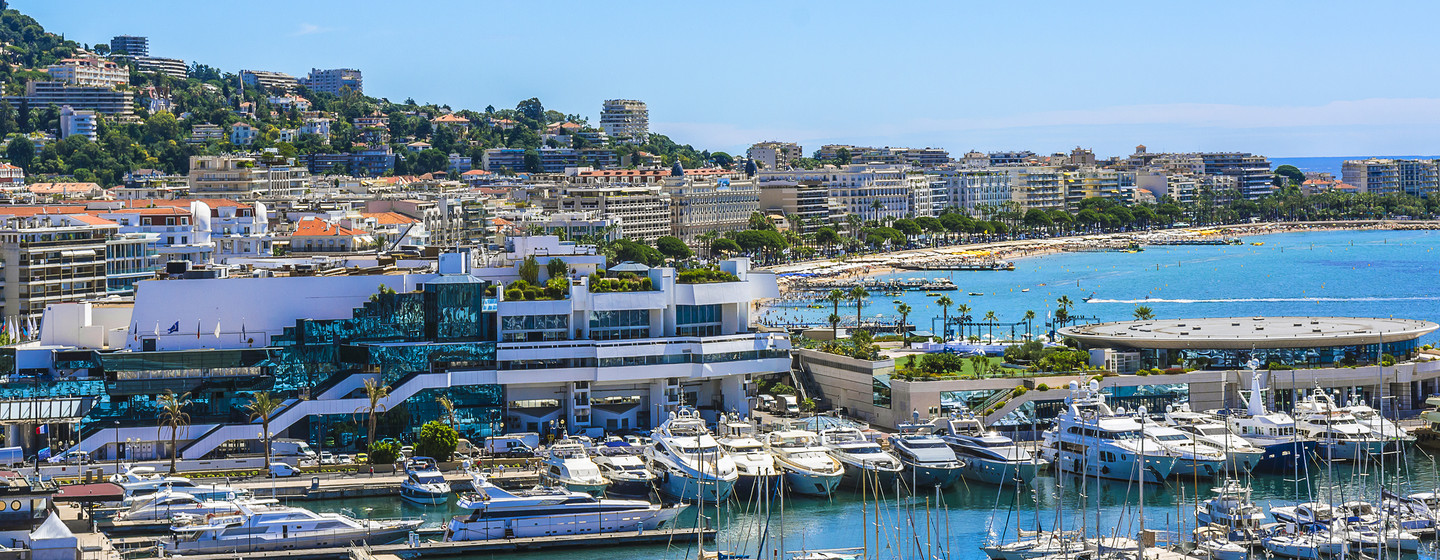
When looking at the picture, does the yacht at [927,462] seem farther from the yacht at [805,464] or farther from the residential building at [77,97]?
the residential building at [77,97]

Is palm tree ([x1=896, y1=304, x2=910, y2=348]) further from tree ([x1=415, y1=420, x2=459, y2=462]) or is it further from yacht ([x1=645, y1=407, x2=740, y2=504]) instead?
tree ([x1=415, y1=420, x2=459, y2=462])

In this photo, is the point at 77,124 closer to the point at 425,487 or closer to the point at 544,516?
the point at 425,487

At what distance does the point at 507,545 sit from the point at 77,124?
488 feet

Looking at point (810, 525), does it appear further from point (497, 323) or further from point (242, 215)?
point (242, 215)

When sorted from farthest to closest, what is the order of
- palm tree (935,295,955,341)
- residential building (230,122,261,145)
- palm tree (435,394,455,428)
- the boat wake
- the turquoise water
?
residential building (230,122,261,145), the boat wake, the turquoise water, palm tree (935,295,955,341), palm tree (435,394,455,428)

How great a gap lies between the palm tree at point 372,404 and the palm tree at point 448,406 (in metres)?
1.39

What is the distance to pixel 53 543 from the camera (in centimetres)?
3058

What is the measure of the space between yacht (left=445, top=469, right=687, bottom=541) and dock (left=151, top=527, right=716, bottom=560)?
9.7 inches

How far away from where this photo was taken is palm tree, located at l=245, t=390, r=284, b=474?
146 ft

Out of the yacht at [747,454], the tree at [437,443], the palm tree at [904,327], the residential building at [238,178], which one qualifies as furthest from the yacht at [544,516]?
the residential building at [238,178]

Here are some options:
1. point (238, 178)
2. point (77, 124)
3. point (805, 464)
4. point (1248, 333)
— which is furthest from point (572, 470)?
point (77, 124)

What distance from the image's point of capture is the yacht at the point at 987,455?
4338 cm

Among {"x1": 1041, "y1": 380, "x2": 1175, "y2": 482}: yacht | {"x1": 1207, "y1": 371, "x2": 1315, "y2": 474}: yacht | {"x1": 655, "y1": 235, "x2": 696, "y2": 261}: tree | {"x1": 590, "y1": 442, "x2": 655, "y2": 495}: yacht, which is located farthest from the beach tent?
{"x1": 655, "y1": 235, "x2": 696, "y2": 261}: tree

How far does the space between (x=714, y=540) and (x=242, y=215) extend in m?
64.7
